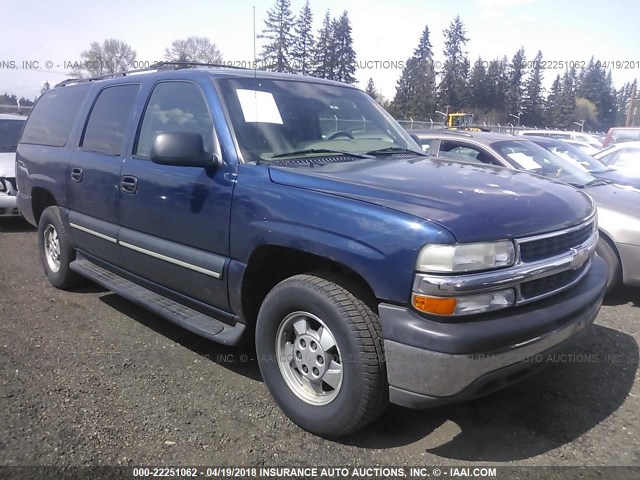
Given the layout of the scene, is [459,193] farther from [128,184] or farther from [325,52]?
[325,52]

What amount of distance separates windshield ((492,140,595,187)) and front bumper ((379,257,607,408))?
3.81 meters

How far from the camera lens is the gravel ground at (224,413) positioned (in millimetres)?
2607

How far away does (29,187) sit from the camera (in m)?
5.32

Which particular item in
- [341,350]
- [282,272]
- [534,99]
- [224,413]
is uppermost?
[534,99]

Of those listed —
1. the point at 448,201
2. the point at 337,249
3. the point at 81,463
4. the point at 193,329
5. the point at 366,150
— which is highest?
the point at 366,150

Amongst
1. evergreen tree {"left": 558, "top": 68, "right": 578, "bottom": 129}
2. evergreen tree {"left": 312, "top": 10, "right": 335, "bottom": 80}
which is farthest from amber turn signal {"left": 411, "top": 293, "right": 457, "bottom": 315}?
evergreen tree {"left": 558, "top": 68, "right": 578, "bottom": 129}

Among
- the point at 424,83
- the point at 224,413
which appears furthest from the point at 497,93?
the point at 224,413

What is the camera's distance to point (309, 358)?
109 inches

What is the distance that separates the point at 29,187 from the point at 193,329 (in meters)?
3.19


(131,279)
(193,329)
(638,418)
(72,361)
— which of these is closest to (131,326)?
(131,279)

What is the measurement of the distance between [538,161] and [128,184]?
4.66m

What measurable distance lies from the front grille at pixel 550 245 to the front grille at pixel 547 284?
0.37 feet

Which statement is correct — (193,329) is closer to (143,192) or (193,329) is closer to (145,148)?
(143,192)

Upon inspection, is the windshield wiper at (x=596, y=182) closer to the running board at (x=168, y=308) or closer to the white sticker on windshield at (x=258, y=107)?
the white sticker on windshield at (x=258, y=107)
